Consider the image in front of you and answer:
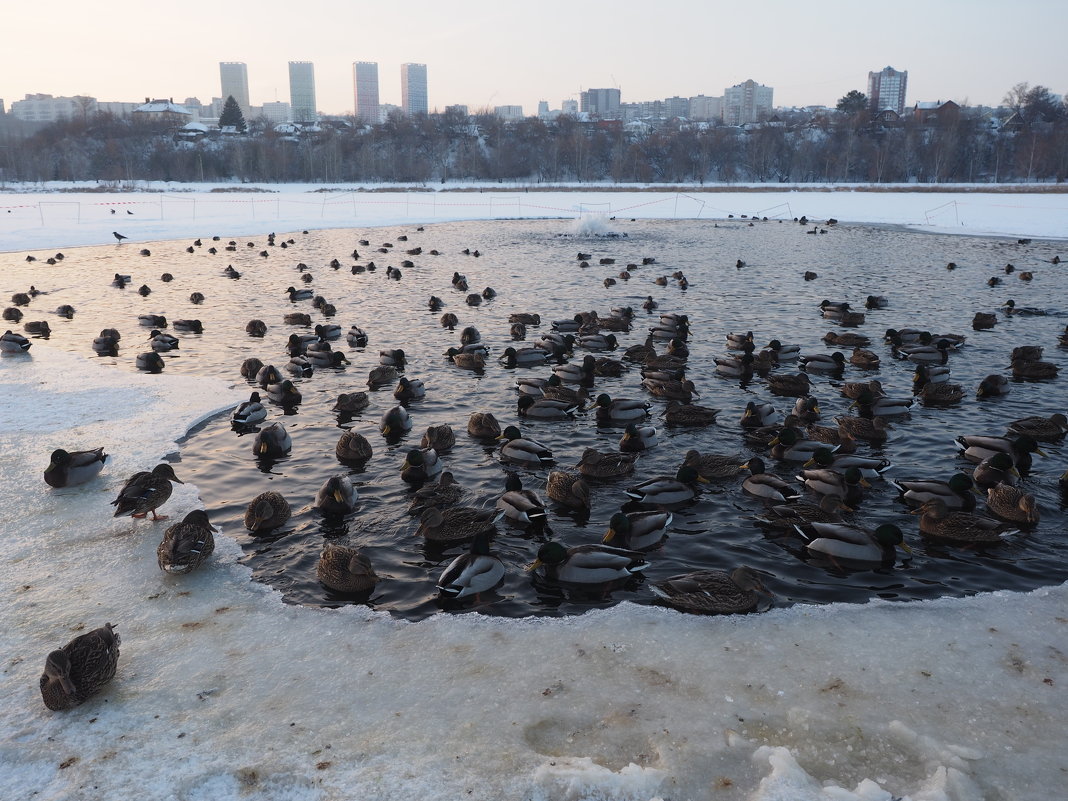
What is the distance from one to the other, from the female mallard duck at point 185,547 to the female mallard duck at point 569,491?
3.45 m

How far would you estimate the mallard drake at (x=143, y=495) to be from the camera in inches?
290

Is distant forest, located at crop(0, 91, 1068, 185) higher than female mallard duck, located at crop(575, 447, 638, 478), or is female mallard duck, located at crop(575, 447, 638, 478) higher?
distant forest, located at crop(0, 91, 1068, 185)

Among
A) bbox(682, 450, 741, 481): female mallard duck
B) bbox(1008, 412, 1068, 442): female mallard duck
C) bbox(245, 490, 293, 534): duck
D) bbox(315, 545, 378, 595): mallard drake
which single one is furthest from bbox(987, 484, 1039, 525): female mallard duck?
bbox(245, 490, 293, 534): duck

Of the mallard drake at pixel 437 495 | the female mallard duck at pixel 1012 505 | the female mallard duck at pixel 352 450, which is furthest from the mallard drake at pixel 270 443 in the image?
the female mallard duck at pixel 1012 505

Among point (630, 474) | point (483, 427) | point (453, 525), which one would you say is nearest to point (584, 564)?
point (453, 525)

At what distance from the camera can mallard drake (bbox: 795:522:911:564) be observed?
22.8 feet

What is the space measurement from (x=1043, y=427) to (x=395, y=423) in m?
8.55

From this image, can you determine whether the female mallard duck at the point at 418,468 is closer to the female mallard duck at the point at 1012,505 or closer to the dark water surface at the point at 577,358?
the dark water surface at the point at 577,358

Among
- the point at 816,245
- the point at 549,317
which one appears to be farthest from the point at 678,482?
the point at 816,245

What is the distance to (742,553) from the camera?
720 cm

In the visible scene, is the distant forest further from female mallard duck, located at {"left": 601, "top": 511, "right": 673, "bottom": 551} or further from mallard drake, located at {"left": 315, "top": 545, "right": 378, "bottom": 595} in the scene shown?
mallard drake, located at {"left": 315, "top": 545, "right": 378, "bottom": 595}

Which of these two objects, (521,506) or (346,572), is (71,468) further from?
(521,506)

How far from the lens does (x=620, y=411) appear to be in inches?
424

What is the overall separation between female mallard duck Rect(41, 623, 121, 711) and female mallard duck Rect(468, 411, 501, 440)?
566 cm
